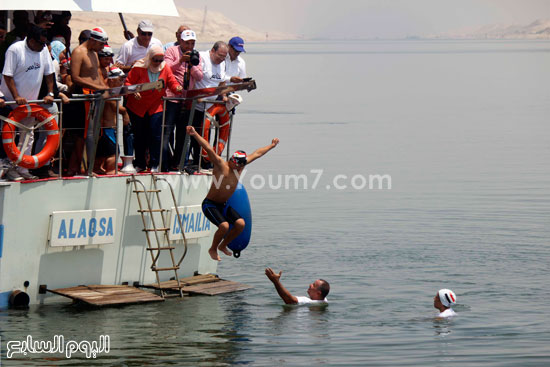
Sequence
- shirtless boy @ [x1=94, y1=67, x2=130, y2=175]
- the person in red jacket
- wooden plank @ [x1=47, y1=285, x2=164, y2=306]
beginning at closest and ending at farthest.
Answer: wooden plank @ [x1=47, y1=285, x2=164, y2=306] < shirtless boy @ [x1=94, y1=67, x2=130, y2=175] < the person in red jacket

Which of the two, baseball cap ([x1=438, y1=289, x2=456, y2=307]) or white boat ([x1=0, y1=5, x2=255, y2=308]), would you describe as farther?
baseball cap ([x1=438, y1=289, x2=456, y2=307])

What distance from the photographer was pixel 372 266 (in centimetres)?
2167

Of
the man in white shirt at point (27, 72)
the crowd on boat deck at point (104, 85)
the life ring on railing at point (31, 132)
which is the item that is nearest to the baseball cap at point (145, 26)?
the crowd on boat deck at point (104, 85)

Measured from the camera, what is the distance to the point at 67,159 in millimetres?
17172

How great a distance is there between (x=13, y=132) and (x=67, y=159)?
177 centimetres

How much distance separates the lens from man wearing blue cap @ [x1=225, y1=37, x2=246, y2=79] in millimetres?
18484

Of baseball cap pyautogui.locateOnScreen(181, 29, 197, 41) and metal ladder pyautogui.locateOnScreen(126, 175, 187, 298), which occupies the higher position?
baseball cap pyautogui.locateOnScreen(181, 29, 197, 41)

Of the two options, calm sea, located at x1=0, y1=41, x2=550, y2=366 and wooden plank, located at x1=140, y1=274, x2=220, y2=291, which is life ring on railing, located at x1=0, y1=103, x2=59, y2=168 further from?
wooden plank, located at x1=140, y1=274, x2=220, y2=291

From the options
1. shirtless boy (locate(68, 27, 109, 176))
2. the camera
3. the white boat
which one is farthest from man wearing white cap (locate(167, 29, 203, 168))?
shirtless boy (locate(68, 27, 109, 176))

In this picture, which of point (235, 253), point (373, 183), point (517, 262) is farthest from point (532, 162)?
point (235, 253)

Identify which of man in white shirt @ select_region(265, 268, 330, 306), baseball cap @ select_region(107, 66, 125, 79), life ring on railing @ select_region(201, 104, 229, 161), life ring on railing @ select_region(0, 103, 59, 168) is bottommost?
man in white shirt @ select_region(265, 268, 330, 306)

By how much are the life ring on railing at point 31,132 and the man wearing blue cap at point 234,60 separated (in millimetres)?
3832

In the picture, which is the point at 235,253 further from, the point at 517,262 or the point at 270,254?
the point at 517,262

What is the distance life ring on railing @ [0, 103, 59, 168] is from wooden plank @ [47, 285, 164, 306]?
2129mm
